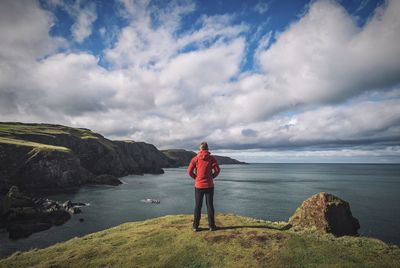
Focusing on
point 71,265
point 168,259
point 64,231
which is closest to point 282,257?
point 168,259

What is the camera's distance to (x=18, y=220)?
47562mm

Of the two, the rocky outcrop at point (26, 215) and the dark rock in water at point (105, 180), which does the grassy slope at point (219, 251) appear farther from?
the dark rock in water at point (105, 180)

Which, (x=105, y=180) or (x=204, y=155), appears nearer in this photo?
(x=204, y=155)

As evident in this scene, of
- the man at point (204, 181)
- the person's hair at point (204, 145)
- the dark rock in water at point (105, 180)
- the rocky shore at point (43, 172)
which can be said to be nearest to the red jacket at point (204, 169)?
the man at point (204, 181)

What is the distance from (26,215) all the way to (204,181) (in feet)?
169

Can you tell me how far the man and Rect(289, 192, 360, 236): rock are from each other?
201 inches

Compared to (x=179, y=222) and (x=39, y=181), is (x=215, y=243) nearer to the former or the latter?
(x=179, y=222)

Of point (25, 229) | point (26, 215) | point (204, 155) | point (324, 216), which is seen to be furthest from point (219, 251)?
point (26, 215)

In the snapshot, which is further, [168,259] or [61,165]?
[61,165]

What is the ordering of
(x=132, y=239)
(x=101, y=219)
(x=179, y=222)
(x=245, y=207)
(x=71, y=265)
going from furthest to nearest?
(x=245, y=207), (x=101, y=219), (x=179, y=222), (x=132, y=239), (x=71, y=265)

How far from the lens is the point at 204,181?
43.5 feet

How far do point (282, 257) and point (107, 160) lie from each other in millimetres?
Answer: 156824

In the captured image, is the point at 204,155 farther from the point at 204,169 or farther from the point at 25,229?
the point at 25,229

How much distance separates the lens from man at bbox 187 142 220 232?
13.2m
